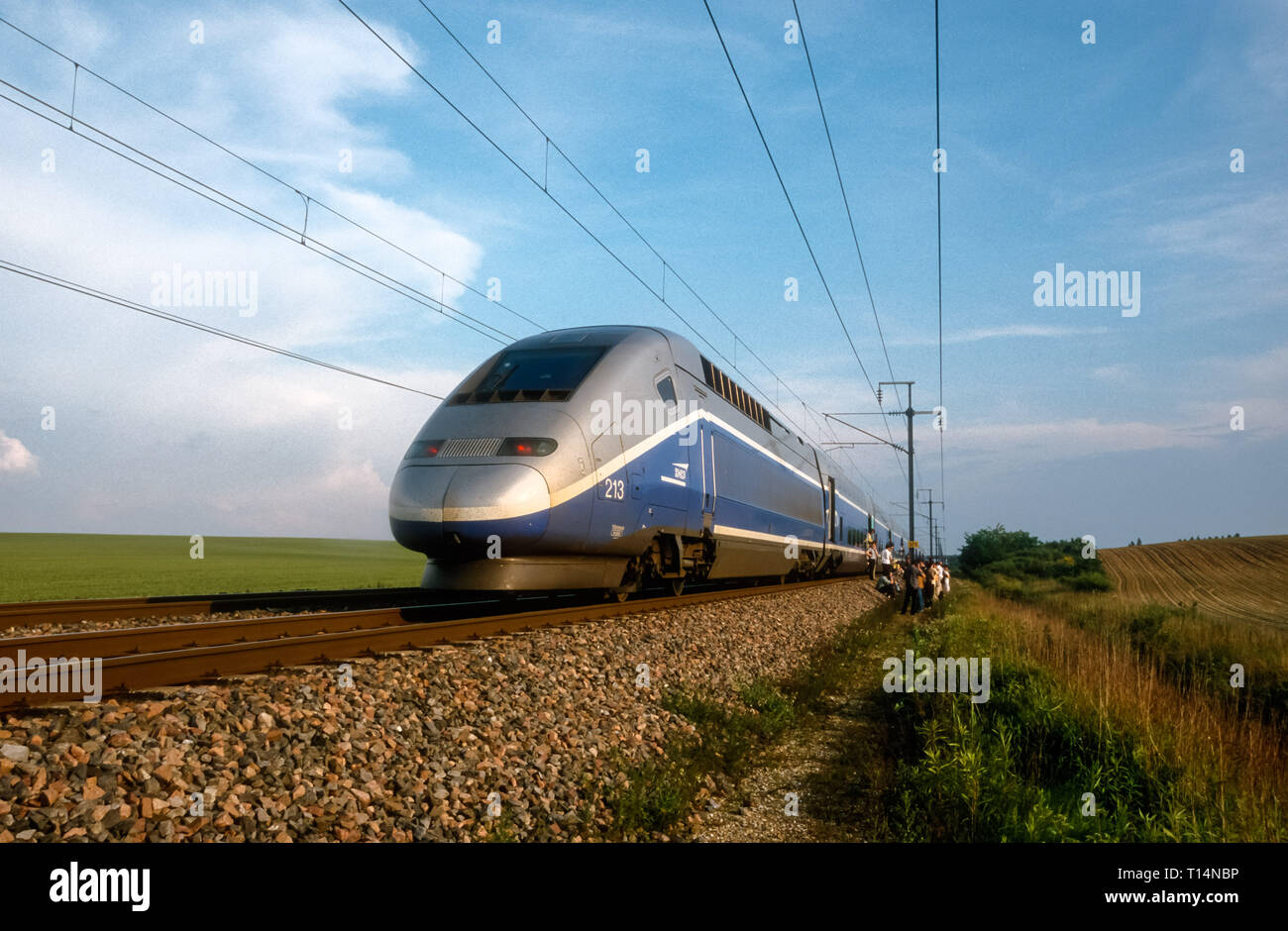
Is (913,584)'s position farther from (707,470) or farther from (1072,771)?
(1072,771)

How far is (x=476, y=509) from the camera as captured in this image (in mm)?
8914

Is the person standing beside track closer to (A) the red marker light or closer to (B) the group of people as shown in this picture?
(B) the group of people

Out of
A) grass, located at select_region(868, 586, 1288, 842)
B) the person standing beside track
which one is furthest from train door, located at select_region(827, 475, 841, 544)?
grass, located at select_region(868, 586, 1288, 842)

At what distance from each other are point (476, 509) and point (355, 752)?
443 centimetres

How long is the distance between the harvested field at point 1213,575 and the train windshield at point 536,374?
35.4 m

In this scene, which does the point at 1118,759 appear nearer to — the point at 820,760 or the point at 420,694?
the point at 820,760

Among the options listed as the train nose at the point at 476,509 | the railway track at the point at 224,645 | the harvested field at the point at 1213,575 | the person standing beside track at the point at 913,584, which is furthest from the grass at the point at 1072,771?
the harvested field at the point at 1213,575

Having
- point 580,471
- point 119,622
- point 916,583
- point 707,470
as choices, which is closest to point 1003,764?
point 580,471

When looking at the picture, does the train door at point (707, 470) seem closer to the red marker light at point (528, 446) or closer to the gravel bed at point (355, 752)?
the red marker light at point (528, 446)

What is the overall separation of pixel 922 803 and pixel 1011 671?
5642 millimetres

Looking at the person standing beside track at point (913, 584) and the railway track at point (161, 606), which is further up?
the railway track at point (161, 606)

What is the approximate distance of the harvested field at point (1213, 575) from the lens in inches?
1741

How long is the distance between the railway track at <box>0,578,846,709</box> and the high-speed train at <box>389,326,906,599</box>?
83cm

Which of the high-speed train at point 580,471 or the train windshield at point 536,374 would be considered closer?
the high-speed train at point 580,471
